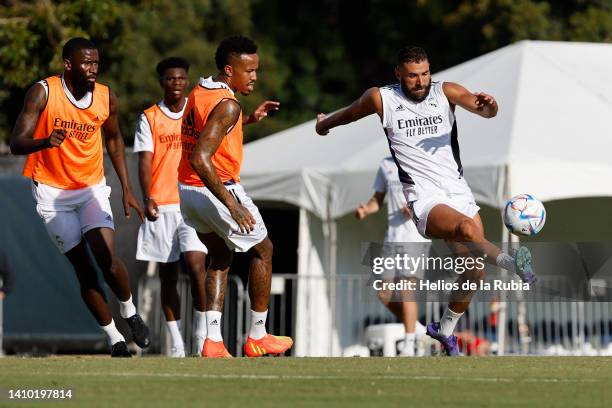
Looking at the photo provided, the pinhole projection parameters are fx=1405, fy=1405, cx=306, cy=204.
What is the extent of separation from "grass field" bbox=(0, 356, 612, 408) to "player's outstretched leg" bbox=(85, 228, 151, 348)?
3.85ft

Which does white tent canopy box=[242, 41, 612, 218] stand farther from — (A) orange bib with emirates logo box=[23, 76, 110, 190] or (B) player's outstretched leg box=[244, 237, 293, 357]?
(A) orange bib with emirates logo box=[23, 76, 110, 190]

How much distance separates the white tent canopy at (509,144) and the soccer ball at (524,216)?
375 cm

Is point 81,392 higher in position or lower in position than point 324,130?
lower

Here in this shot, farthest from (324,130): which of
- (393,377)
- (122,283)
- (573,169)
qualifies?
(573,169)

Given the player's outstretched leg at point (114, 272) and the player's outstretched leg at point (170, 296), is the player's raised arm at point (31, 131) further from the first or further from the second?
the player's outstretched leg at point (170, 296)

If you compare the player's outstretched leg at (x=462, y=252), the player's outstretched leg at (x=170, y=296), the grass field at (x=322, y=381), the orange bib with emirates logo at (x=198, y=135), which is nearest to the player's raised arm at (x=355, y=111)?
the orange bib with emirates logo at (x=198, y=135)

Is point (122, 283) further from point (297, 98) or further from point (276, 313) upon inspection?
point (297, 98)

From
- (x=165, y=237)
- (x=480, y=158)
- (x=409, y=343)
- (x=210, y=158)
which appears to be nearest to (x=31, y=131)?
(x=210, y=158)

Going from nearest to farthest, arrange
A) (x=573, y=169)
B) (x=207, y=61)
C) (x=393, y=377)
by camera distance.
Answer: (x=393, y=377)
(x=573, y=169)
(x=207, y=61)

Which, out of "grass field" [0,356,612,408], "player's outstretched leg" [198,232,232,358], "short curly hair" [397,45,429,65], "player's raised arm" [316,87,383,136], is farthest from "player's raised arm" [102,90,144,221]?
"short curly hair" [397,45,429,65]

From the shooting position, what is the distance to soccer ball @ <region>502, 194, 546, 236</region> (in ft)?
36.9

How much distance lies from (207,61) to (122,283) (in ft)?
62.7

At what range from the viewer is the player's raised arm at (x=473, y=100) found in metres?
10.5

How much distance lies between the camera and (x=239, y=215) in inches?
389
